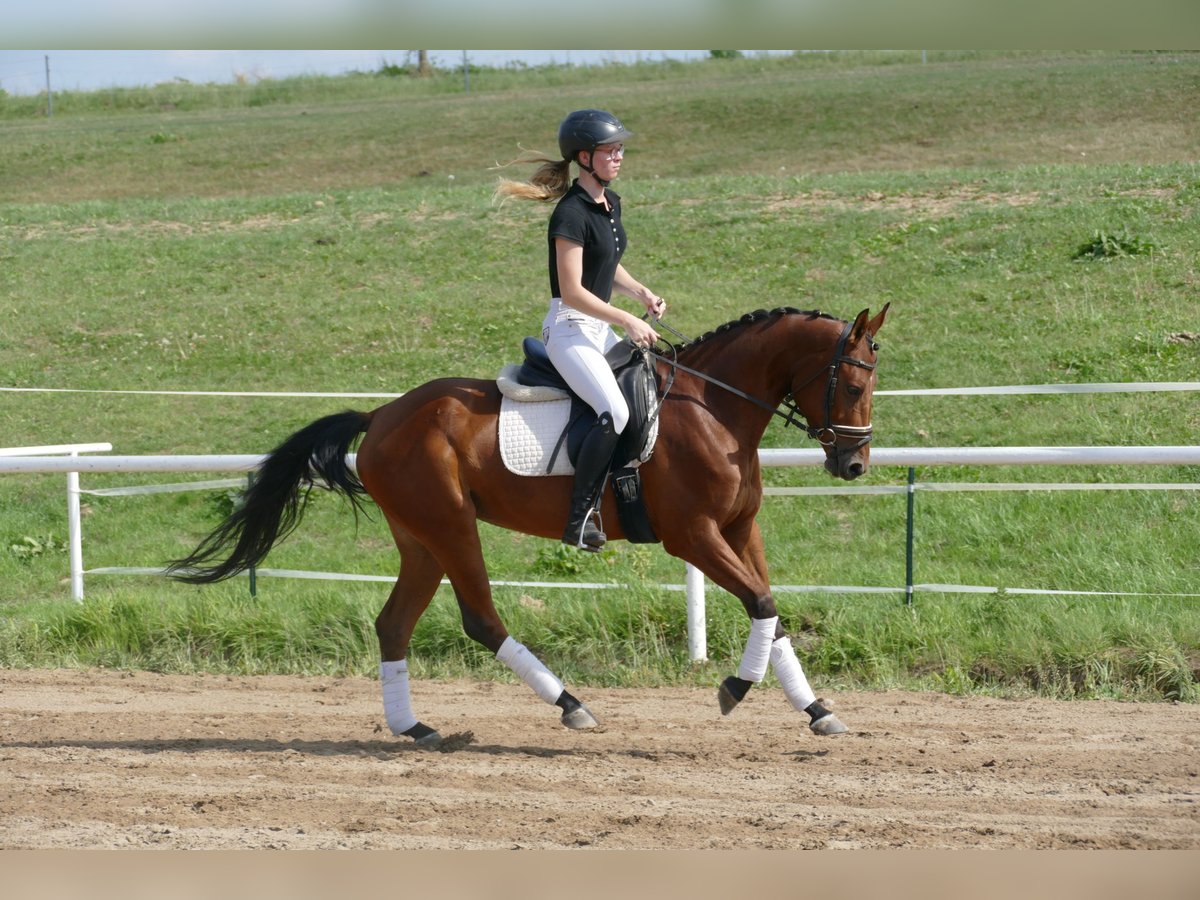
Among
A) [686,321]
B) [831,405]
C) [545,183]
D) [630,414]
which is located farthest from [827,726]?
[686,321]

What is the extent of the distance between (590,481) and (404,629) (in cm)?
131

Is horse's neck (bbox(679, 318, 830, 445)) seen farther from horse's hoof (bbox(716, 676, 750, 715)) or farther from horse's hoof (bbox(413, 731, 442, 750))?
horse's hoof (bbox(413, 731, 442, 750))

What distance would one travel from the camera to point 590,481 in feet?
19.1

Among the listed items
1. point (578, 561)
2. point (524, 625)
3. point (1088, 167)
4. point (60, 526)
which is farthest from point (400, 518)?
point (1088, 167)

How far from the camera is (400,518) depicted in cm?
620

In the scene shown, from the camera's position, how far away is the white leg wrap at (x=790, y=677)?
19.5ft

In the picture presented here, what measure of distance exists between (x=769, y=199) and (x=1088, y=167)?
525cm

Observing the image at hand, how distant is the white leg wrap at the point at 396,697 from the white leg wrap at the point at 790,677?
5.95 ft

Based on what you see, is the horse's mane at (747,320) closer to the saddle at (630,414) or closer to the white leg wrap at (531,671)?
the saddle at (630,414)

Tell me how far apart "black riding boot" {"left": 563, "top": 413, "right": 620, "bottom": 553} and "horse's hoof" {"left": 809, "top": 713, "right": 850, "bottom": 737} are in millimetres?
1343

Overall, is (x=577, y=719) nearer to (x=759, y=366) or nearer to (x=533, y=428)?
Answer: (x=533, y=428)

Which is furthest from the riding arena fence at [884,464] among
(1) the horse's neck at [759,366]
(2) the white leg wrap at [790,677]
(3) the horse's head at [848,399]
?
(2) the white leg wrap at [790,677]

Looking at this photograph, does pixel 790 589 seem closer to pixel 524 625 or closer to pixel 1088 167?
pixel 524 625

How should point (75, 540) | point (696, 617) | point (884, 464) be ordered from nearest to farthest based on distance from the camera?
1. point (884, 464)
2. point (696, 617)
3. point (75, 540)
